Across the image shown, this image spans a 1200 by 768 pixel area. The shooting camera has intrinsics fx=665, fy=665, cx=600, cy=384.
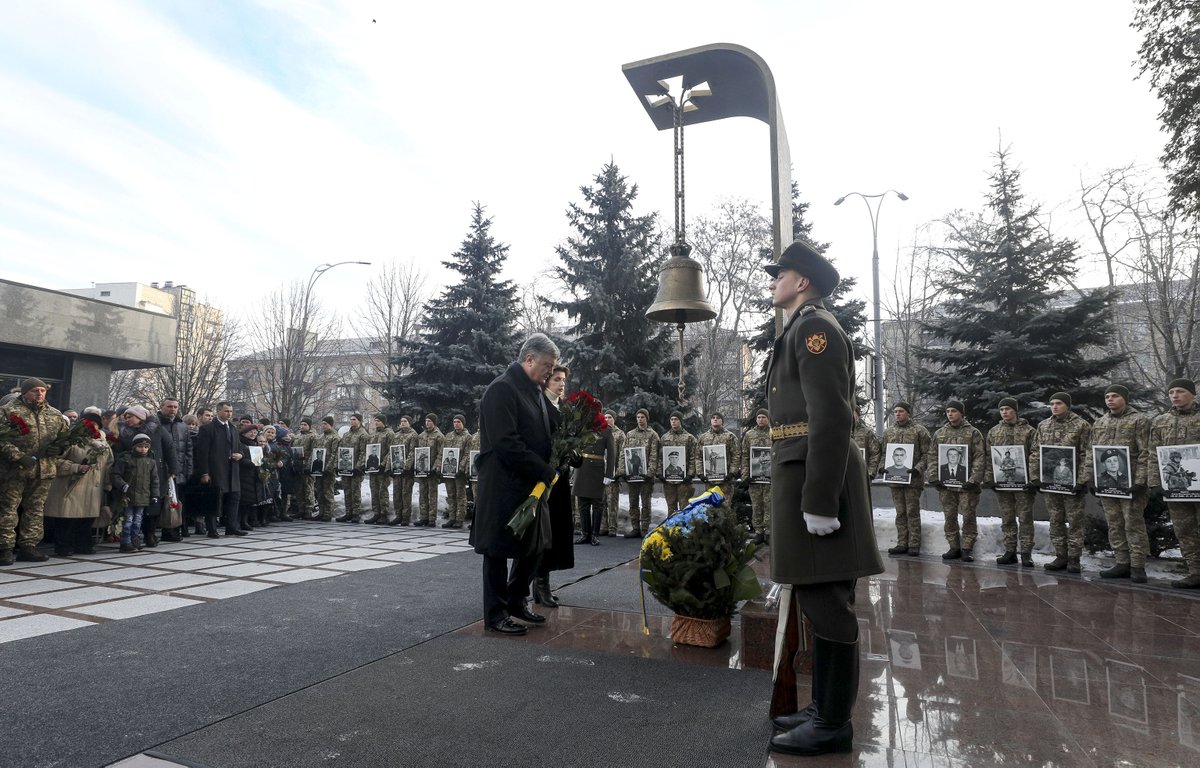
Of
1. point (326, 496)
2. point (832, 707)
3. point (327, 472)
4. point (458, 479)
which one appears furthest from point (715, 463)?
point (832, 707)

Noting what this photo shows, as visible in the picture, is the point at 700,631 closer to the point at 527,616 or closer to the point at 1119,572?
the point at 527,616

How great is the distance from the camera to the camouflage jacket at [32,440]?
778cm

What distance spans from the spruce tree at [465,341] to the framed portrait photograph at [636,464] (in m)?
8.55

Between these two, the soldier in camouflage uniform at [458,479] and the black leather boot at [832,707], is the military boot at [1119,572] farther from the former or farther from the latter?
the soldier in camouflage uniform at [458,479]

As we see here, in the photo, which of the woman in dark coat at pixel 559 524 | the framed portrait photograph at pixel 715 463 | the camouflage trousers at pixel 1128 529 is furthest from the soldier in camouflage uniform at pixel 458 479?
the camouflage trousers at pixel 1128 529

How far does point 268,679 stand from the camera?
3740 millimetres

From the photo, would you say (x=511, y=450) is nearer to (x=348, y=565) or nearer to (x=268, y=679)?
(x=268, y=679)

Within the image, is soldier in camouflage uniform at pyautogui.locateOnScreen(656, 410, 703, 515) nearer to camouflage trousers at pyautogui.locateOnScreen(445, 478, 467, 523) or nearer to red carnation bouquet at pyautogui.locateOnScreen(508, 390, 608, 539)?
camouflage trousers at pyautogui.locateOnScreen(445, 478, 467, 523)

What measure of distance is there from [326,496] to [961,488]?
12.8m

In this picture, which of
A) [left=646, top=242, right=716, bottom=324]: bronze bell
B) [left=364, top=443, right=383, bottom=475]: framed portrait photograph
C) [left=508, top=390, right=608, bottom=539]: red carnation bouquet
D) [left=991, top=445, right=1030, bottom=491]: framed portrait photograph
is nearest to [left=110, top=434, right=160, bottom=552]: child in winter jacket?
[left=364, top=443, right=383, bottom=475]: framed portrait photograph

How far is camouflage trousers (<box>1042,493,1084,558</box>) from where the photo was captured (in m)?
8.59

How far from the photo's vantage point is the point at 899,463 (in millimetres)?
10148

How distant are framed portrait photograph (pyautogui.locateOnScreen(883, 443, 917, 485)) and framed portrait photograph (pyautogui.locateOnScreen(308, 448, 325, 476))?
1132cm

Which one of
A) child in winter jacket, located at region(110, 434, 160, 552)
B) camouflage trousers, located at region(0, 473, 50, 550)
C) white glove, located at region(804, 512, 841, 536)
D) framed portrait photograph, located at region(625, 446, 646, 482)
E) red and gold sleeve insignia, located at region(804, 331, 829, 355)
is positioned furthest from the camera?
framed portrait photograph, located at region(625, 446, 646, 482)
